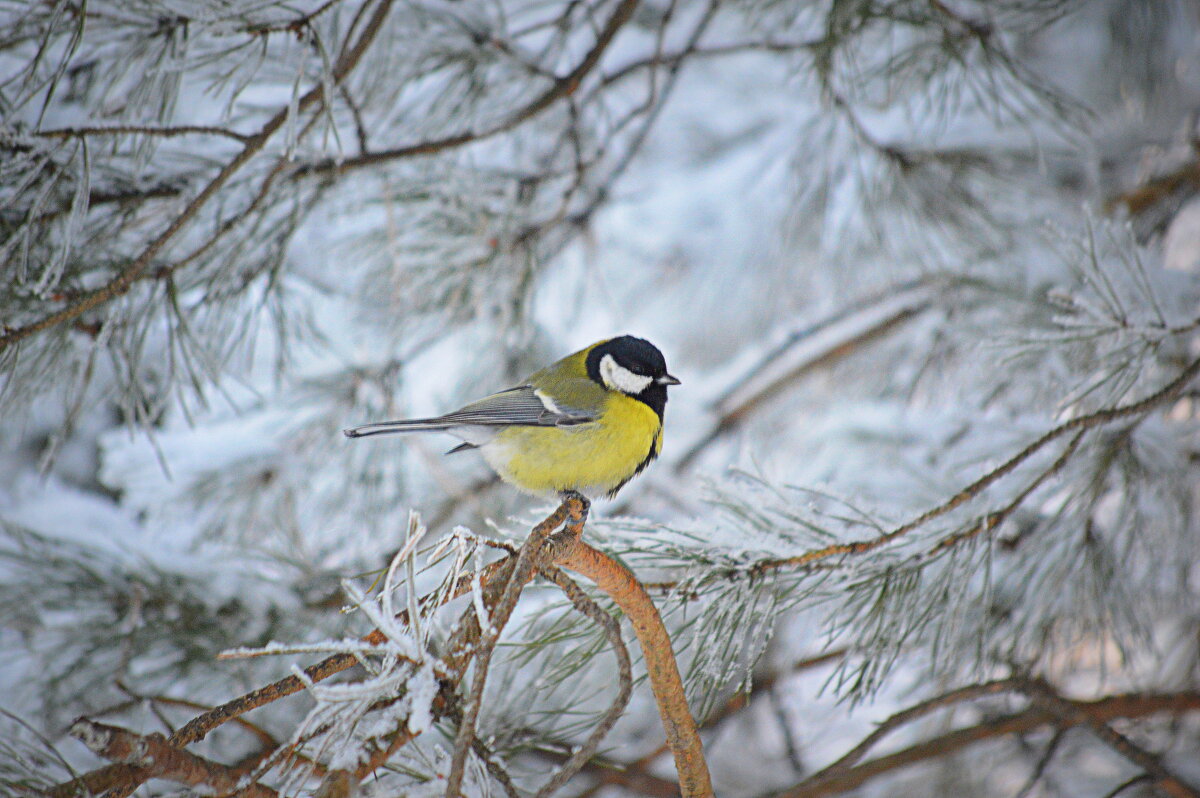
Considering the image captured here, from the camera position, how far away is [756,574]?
1038 mm

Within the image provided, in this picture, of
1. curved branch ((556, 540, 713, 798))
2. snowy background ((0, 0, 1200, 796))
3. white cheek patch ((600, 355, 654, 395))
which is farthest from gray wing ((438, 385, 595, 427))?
curved branch ((556, 540, 713, 798))

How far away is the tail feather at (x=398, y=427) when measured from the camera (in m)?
1.21

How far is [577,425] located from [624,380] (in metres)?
0.16

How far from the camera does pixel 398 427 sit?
1.28 m

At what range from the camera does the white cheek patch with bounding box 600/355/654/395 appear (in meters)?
1.53

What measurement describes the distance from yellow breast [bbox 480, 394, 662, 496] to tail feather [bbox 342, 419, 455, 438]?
0.43 ft

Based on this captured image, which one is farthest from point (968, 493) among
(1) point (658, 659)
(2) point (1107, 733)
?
(2) point (1107, 733)

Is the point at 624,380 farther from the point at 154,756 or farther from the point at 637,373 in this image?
the point at 154,756

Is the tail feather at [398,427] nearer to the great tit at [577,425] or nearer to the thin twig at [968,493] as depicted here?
the great tit at [577,425]

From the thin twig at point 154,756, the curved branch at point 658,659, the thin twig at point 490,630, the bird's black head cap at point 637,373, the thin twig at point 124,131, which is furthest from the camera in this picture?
the bird's black head cap at point 637,373

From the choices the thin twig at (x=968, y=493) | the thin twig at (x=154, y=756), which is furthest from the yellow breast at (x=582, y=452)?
the thin twig at (x=154, y=756)

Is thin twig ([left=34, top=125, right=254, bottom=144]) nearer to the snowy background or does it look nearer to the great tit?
the snowy background

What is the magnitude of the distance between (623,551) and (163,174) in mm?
910

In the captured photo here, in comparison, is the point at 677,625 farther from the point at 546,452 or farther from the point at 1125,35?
the point at 1125,35
